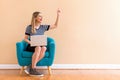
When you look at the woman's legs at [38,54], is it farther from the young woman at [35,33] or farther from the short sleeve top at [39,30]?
the short sleeve top at [39,30]

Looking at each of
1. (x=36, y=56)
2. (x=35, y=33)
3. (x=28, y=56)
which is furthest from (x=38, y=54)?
(x=35, y=33)

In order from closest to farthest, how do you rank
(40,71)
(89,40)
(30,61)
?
(30,61) < (40,71) < (89,40)

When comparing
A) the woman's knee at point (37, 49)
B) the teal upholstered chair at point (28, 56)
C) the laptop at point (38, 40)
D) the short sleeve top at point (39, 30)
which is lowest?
the teal upholstered chair at point (28, 56)

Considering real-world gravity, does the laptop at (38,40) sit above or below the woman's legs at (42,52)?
above

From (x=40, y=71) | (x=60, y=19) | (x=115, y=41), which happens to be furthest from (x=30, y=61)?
(x=115, y=41)

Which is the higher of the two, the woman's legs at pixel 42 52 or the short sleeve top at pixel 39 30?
the short sleeve top at pixel 39 30

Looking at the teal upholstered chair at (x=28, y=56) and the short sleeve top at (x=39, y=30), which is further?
the short sleeve top at (x=39, y=30)

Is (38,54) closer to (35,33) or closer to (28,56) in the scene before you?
(28,56)

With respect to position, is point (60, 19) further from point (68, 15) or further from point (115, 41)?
point (115, 41)

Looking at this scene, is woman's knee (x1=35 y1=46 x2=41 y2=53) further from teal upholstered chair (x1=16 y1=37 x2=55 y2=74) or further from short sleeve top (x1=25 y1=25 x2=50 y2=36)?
short sleeve top (x1=25 y1=25 x2=50 y2=36)

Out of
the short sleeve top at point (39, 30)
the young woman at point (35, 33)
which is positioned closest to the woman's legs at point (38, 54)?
the young woman at point (35, 33)

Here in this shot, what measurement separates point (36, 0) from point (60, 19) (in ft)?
2.05

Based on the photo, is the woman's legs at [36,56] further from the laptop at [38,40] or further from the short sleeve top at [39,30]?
the short sleeve top at [39,30]

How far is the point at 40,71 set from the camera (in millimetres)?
5410
